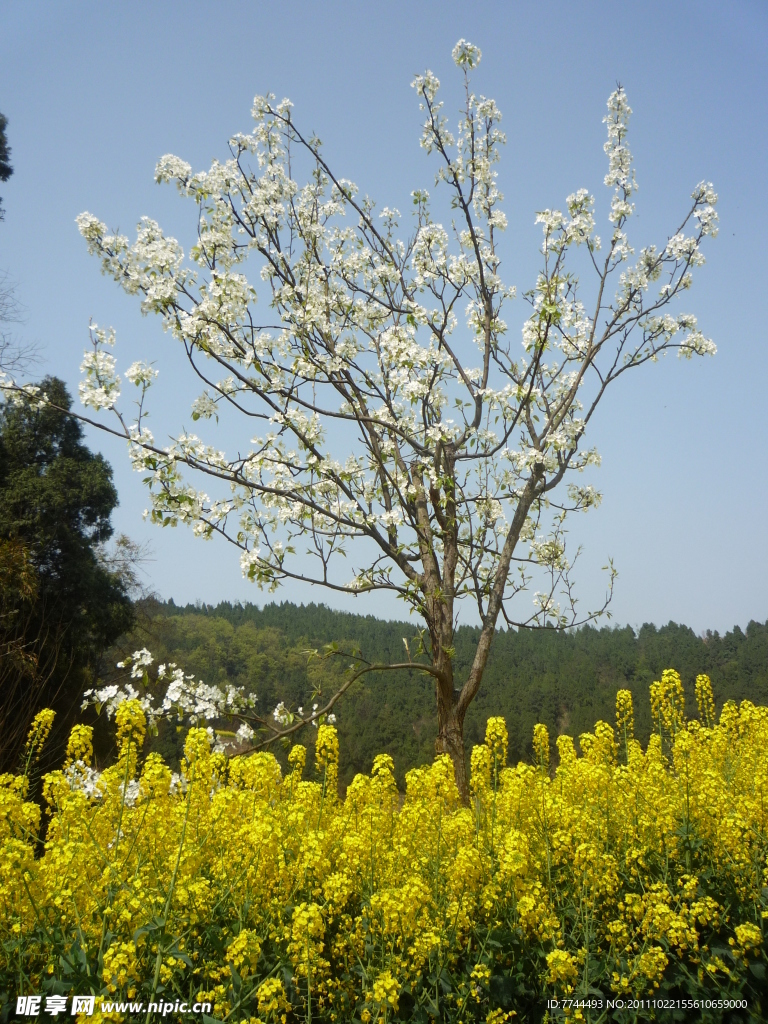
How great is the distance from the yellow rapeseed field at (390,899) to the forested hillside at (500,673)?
11353 millimetres

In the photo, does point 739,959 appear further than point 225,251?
No

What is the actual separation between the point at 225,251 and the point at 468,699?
4.69 meters

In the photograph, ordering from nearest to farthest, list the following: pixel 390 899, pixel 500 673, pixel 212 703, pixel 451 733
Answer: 1. pixel 390 899
2. pixel 212 703
3. pixel 451 733
4. pixel 500 673

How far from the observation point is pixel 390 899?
2.79 metres

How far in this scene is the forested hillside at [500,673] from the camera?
59.6 feet

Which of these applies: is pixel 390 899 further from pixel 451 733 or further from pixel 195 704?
pixel 451 733

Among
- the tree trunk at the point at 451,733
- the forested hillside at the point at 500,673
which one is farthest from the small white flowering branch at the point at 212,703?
the forested hillside at the point at 500,673

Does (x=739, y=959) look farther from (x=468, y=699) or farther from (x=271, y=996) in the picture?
(x=468, y=699)

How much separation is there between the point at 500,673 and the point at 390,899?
1991 centimetres

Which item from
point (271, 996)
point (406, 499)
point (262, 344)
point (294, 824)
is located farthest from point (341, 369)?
point (271, 996)

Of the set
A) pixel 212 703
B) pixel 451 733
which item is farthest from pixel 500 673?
pixel 212 703

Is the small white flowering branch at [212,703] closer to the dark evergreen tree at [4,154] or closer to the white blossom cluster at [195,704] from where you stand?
the white blossom cluster at [195,704]

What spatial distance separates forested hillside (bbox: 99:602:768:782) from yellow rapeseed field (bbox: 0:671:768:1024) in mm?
11353

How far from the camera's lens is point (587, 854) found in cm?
311
